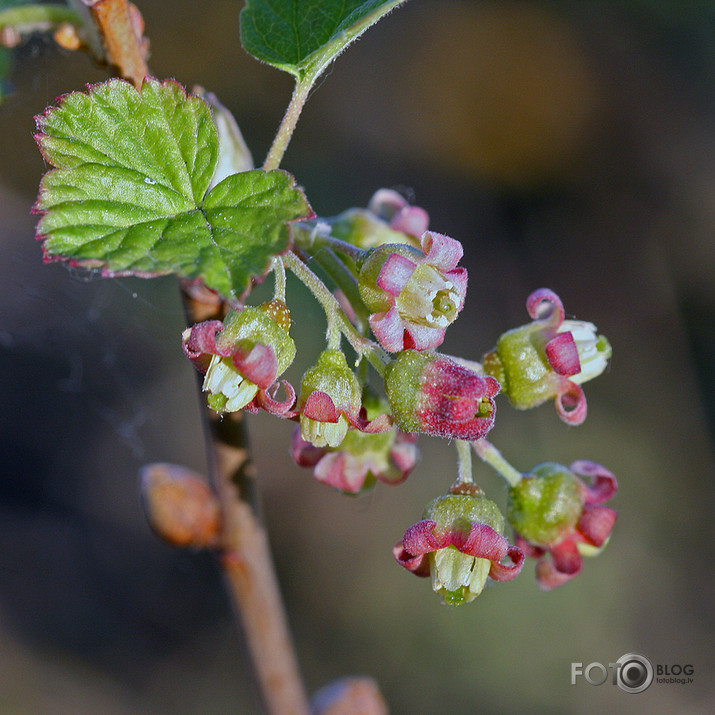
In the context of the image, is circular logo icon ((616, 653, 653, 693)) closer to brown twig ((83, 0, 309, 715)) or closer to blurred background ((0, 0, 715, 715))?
blurred background ((0, 0, 715, 715))

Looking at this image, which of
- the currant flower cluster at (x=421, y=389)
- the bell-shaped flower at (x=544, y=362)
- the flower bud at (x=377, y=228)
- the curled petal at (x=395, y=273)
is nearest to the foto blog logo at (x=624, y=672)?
the currant flower cluster at (x=421, y=389)

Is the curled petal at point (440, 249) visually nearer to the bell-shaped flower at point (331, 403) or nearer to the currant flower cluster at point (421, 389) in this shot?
the currant flower cluster at point (421, 389)

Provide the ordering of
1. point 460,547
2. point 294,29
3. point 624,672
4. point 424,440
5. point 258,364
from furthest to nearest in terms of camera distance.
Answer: point 424,440 → point 624,672 → point 294,29 → point 460,547 → point 258,364

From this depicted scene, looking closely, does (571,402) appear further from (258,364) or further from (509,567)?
(258,364)

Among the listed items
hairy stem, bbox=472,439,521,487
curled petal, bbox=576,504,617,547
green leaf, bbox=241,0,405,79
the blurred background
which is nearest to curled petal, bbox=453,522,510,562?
hairy stem, bbox=472,439,521,487

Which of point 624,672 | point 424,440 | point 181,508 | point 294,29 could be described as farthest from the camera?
point 424,440

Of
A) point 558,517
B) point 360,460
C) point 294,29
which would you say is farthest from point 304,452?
point 294,29

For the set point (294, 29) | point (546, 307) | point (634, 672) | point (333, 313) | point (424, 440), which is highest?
point (424, 440)

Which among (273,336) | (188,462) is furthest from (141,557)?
(273,336)
